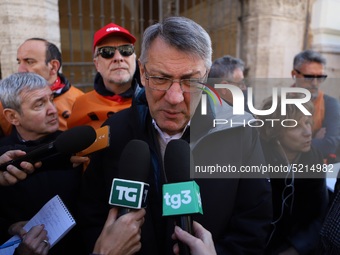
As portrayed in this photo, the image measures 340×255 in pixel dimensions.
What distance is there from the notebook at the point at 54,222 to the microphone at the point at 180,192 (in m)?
0.50

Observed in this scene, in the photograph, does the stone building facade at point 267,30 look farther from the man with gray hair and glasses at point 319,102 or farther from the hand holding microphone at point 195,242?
the hand holding microphone at point 195,242

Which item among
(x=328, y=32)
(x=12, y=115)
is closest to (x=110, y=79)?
(x=12, y=115)

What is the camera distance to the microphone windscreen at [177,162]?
924 mm

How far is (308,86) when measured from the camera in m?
2.89

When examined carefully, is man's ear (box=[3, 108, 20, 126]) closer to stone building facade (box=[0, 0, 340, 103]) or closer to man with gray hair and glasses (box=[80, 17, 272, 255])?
man with gray hair and glasses (box=[80, 17, 272, 255])

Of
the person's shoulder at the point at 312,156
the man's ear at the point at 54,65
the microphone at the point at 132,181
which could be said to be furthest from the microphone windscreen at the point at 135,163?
the man's ear at the point at 54,65

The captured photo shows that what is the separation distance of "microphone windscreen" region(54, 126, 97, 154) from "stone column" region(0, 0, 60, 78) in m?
2.77

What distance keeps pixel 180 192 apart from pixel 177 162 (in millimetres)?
109

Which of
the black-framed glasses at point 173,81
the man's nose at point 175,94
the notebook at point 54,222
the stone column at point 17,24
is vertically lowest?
the notebook at point 54,222

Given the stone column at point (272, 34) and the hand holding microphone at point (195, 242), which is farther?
the stone column at point (272, 34)

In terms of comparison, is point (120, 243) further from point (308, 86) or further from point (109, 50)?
point (308, 86)

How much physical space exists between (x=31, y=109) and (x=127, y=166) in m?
0.97

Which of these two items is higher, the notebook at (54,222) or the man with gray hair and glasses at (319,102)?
the man with gray hair and glasses at (319,102)

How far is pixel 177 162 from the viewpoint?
95 cm
